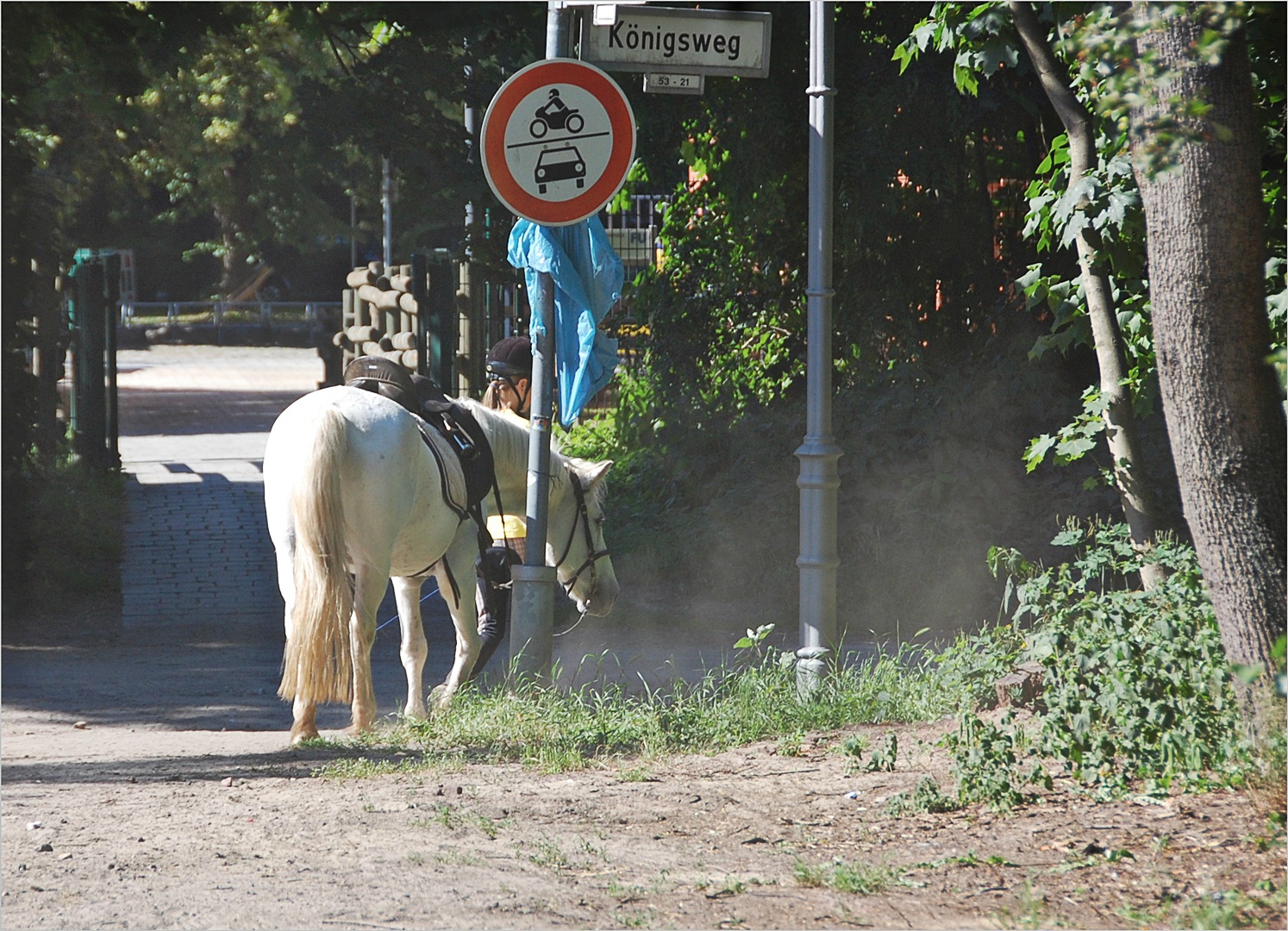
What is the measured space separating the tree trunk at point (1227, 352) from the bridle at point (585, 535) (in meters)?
3.51

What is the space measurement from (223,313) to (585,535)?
42.2 m

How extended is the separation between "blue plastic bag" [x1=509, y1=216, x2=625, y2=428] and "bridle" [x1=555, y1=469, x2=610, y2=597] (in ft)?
2.01

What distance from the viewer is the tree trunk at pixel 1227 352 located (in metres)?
4.49

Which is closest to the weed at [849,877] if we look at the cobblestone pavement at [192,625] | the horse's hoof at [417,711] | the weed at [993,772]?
the weed at [993,772]

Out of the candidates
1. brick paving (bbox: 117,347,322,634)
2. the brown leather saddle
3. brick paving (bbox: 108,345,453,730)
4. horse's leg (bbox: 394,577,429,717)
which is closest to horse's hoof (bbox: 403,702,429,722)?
horse's leg (bbox: 394,577,429,717)

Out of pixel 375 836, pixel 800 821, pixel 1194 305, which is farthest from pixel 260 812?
pixel 1194 305

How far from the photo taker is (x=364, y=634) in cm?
626

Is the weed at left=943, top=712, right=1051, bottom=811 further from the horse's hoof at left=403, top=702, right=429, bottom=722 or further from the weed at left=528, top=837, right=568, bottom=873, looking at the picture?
the horse's hoof at left=403, top=702, right=429, bottom=722

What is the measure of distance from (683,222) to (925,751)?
28.3ft

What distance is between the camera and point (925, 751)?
18.0 ft

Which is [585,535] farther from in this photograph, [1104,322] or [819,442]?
[1104,322]

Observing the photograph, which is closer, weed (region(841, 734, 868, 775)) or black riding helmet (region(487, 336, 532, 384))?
weed (region(841, 734, 868, 775))

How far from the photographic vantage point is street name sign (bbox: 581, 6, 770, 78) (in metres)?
6.29

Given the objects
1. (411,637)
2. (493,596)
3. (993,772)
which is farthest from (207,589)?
(993,772)
